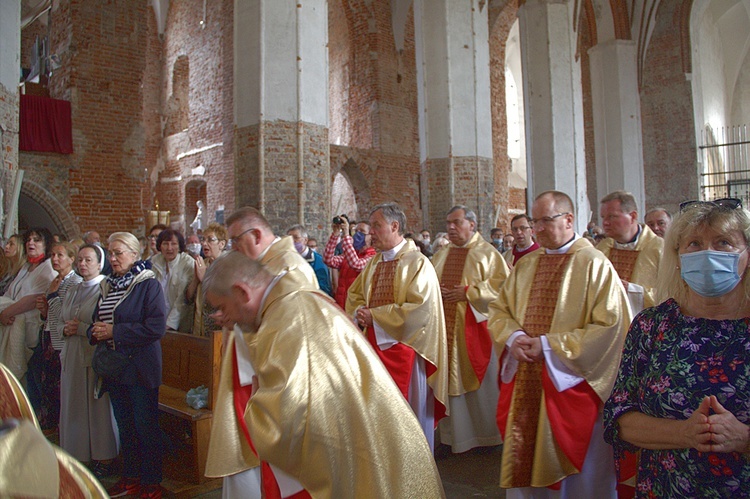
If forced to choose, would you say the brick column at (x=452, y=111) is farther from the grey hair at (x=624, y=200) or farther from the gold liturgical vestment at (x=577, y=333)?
the gold liturgical vestment at (x=577, y=333)

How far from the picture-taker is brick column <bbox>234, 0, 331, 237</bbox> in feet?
27.8

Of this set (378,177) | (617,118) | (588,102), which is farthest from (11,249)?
(588,102)

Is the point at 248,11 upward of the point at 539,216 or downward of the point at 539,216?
upward

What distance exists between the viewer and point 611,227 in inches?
172

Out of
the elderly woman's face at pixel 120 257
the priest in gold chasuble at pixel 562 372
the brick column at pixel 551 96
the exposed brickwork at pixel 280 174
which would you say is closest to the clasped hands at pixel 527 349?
the priest in gold chasuble at pixel 562 372

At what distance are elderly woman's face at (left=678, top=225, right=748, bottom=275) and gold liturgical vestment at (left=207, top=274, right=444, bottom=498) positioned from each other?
117 centimetres

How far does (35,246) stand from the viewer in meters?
5.68

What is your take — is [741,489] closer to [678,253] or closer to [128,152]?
[678,253]

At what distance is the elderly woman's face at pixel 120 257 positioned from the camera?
395 centimetres

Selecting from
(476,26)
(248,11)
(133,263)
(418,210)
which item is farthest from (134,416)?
(418,210)

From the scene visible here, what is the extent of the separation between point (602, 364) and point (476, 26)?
1043 centimetres

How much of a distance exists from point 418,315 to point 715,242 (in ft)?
7.92

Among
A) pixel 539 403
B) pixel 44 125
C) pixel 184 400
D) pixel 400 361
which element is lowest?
pixel 184 400

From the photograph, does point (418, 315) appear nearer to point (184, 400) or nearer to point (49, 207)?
point (184, 400)
